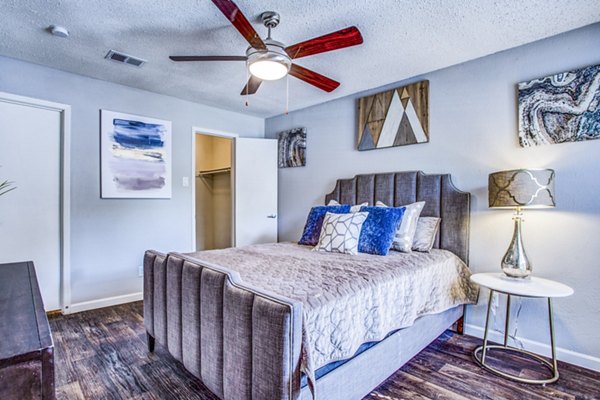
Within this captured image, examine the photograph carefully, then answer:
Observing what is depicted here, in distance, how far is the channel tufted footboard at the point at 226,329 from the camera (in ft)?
3.90

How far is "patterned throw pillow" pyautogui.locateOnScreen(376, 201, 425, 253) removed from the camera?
2.61 meters

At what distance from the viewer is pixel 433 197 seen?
9.47 ft

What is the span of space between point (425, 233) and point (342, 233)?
0.76m

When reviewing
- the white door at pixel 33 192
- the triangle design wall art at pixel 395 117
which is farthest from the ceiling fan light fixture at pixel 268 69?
the white door at pixel 33 192

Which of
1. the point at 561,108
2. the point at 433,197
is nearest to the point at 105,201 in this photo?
the point at 433,197

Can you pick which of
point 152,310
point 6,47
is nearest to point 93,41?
point 6,47

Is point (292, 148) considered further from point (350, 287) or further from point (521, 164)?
point (350, 287)

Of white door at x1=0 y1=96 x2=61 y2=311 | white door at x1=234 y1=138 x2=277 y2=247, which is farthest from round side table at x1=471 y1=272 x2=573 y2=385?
white door at x1=0 y1=96 x2=61 y2=311

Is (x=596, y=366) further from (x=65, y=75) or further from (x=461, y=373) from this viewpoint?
(x=65, y=75)

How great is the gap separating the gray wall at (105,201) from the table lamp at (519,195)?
3.30m

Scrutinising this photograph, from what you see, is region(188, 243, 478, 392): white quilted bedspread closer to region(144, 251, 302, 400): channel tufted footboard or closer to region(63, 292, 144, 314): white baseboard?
region(144, 251, 302, 400): channel tufted footboard

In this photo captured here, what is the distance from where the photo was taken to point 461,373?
2.09m

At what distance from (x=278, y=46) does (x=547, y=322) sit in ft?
9.10

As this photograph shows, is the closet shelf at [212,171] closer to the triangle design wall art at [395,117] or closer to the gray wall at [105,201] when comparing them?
the gray wall at [105,201]
